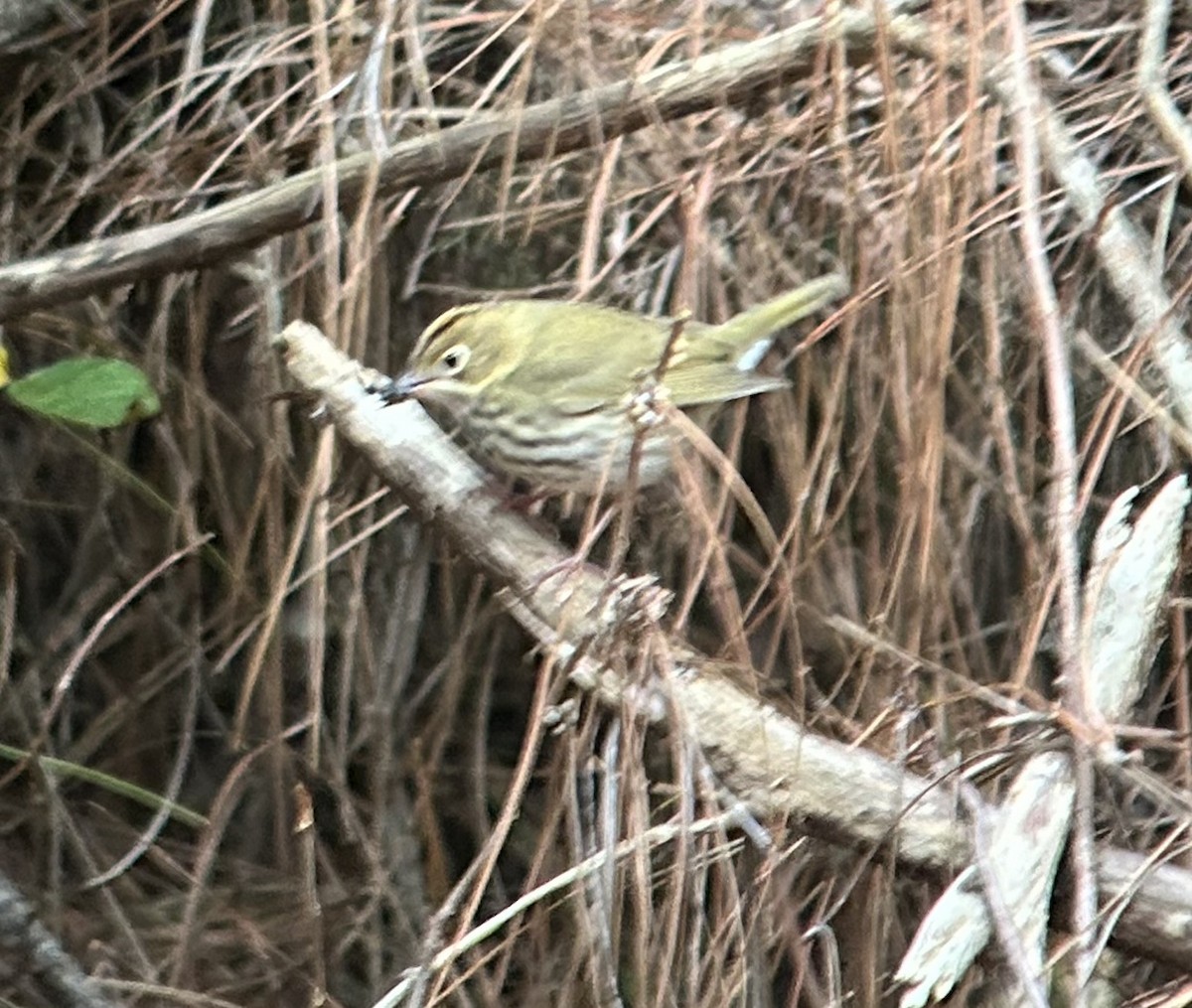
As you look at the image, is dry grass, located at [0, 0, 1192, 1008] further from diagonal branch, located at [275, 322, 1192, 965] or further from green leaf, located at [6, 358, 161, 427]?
green leaf, located at [6, 358, 161, 427]

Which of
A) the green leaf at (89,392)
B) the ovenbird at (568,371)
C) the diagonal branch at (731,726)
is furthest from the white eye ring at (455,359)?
the green leaf at (89,392)

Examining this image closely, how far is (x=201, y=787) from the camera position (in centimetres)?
277

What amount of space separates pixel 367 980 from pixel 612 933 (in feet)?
4.02

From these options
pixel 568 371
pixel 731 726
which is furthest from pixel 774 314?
pixel 731 726

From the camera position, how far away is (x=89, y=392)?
1.91m

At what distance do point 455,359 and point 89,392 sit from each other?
1.55 feet

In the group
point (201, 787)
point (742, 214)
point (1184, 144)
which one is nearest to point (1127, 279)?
point (1184, 144)

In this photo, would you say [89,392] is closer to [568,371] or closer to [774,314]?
[568,371]

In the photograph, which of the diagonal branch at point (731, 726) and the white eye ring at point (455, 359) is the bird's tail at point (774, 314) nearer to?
the white eye ring at point (455, 359)

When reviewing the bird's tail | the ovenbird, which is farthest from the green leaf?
the bird's tail

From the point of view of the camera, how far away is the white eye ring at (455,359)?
6.91ft

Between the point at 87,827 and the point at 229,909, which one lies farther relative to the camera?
the point at 87,827

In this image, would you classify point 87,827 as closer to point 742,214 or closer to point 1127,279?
point 742,214

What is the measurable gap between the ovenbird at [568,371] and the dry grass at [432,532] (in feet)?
0.27
